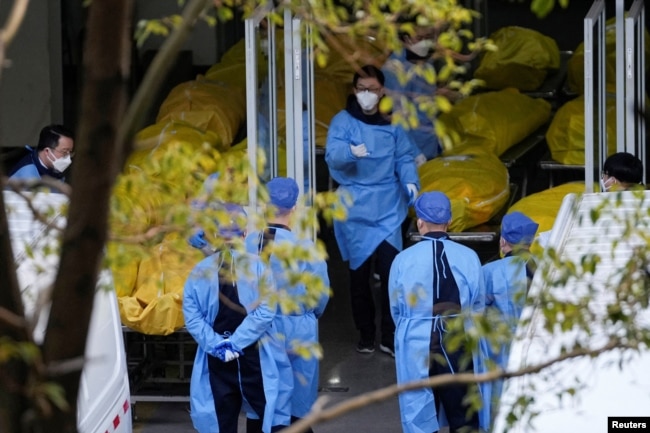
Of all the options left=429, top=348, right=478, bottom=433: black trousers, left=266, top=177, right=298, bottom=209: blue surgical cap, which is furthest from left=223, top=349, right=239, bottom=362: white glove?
left=429, top=348, right=478, bottom=433: black trousers

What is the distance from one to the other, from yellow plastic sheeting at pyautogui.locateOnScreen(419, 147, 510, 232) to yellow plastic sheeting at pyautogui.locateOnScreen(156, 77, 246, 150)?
4.60 feet

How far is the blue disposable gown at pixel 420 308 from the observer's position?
20.5ft

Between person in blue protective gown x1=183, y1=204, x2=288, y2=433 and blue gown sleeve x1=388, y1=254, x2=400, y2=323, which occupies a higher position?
blue gown sleeve x1=388, y1=254, x2=400, y2=323

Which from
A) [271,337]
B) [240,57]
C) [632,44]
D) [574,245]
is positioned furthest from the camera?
[240,57]

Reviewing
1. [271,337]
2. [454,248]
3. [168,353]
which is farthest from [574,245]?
[168,353]

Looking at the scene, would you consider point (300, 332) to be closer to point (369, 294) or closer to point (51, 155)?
point (51, 155)

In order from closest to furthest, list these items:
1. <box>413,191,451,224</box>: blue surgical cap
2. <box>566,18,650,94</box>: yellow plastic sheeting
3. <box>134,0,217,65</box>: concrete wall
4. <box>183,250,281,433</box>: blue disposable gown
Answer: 1. <box>183,250,281,433</box>: blue disposable gown
2. <box>413,191,451,224</box>: blue surgical cap
3. <box>566,18,650,94</box>: yellow plastic sheeting
4. <box>134,0,217,65</box>: concrete wall

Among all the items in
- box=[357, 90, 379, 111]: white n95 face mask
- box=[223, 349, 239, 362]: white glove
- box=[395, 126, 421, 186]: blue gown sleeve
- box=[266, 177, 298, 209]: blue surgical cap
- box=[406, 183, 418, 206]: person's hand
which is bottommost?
box=[223, 349, 239, 362]: white glove

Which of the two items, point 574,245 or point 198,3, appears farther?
point 574,245

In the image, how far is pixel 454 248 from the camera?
20.8 feet

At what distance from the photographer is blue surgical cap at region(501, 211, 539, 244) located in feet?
21.7

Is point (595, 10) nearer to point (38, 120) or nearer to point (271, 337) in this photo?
point (271, 337)

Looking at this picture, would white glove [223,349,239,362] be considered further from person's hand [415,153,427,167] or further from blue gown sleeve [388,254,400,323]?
person's hand [415,153,427,167]

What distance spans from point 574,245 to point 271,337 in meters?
1.75
